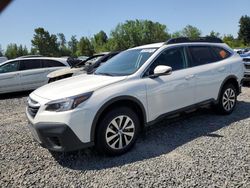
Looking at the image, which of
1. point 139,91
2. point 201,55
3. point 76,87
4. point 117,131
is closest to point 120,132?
point 117,131

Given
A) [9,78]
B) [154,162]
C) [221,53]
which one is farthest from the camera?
[9,78]

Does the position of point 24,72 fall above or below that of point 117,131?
above

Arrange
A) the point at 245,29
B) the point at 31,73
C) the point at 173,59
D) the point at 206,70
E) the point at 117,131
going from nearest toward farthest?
1. the point at 117,131
2. the point at 173,59
3. the point at 206,70
4. the point at 31,73
5. the point at 245,29

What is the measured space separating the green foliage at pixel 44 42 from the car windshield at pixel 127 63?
55.2 meters

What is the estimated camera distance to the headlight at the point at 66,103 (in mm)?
3859

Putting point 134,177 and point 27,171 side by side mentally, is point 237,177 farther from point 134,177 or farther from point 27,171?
point 27,171

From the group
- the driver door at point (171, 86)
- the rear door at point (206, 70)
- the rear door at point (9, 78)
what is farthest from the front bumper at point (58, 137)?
the rear door at point (9, 78)

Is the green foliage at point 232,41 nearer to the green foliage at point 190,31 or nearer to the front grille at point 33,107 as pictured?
the green foliage at point 190,31

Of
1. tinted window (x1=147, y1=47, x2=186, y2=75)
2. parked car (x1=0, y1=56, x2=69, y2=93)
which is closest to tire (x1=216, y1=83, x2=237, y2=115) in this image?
tinted window (x1=147, y1=47, x2=186, y2=75)

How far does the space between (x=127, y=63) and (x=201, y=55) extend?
1.61m

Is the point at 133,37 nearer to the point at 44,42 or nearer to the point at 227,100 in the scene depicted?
the point at 44,42

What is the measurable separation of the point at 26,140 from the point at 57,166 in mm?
1414

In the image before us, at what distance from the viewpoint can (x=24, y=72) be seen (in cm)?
1120

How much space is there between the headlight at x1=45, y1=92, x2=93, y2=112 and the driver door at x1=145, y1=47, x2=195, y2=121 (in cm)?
116
